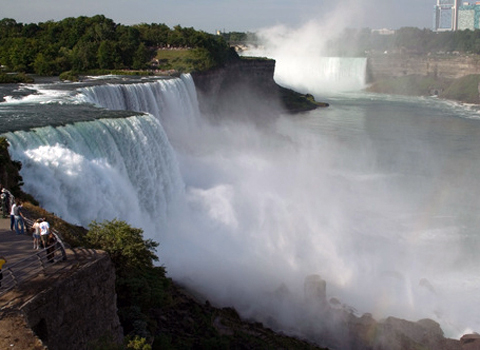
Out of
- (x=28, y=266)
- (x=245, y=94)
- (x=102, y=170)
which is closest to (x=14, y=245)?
(x=28, y=266)

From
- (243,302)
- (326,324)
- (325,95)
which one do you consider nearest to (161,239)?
(243,302)

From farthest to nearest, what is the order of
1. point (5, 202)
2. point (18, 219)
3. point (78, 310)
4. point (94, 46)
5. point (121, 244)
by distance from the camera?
point (94, 46) < point (121, 244) < point (5, 202) < point (18, 219) < point (78, 310)

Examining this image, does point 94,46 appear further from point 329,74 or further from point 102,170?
point 329,74

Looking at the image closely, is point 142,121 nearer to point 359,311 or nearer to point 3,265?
point 359,311

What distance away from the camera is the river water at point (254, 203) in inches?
525

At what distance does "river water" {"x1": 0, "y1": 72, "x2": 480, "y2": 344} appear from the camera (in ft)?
43.7

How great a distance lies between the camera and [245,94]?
49.8 meters

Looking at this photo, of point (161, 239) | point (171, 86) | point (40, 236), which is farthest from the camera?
point (171, 86)

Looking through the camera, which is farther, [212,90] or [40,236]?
[212,90]

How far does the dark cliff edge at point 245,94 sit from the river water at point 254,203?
30.0 feet

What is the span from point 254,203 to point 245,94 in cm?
3063

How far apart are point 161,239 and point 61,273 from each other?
8.88m

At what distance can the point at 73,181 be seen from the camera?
40.3 feet

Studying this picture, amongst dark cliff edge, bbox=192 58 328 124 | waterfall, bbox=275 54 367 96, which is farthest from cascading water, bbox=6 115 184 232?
waterfall, bbox=275 54 367 96
